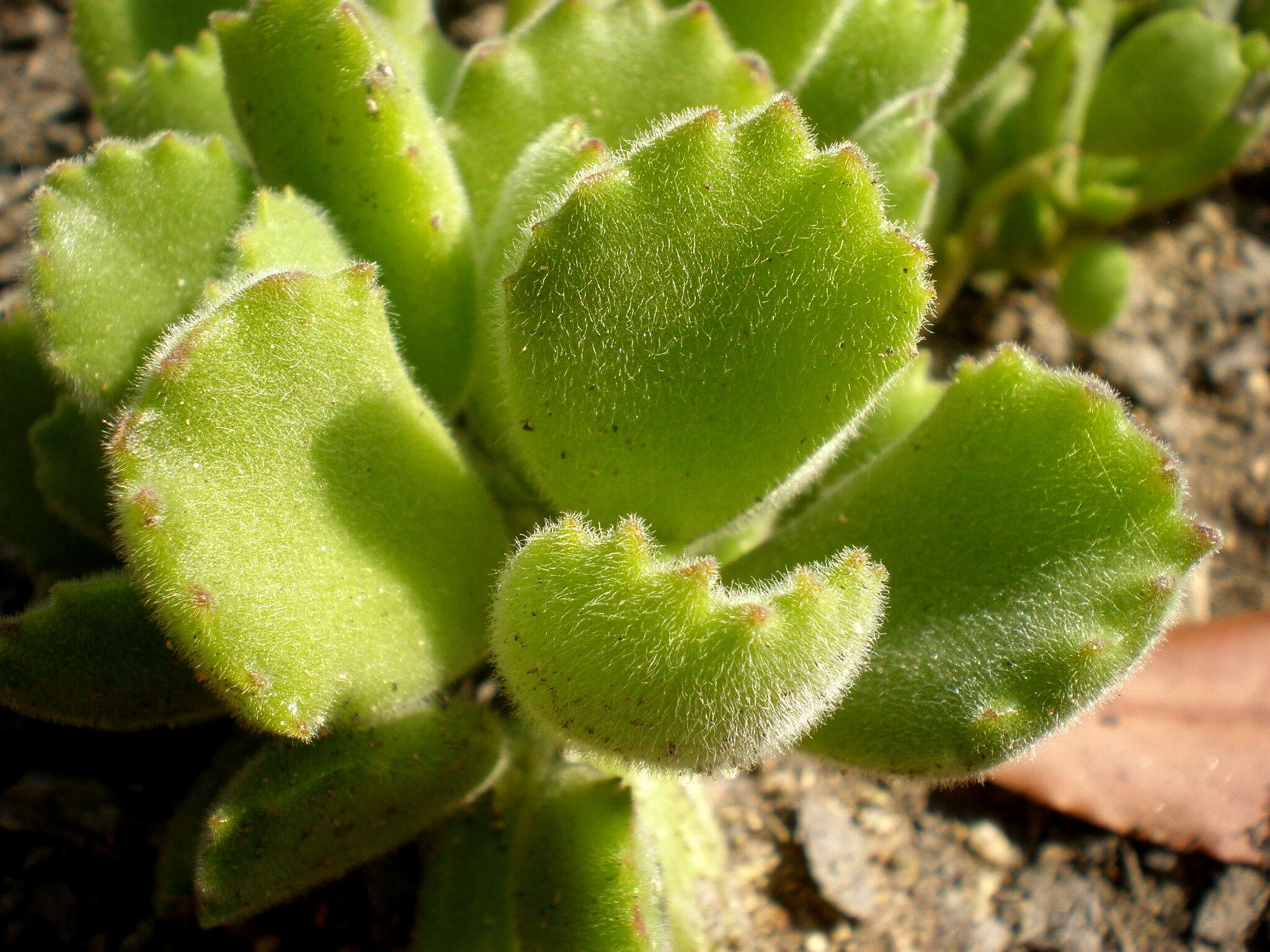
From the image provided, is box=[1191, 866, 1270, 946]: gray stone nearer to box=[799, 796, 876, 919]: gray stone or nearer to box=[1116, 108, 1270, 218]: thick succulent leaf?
box=[799, 796, 876, 919]: gray stone

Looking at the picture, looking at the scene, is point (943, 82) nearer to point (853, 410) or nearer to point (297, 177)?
point (853, 410)

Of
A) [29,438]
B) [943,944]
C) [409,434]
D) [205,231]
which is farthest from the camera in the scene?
[943,944]

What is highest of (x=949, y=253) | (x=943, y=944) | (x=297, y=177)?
(x=297, y=177)

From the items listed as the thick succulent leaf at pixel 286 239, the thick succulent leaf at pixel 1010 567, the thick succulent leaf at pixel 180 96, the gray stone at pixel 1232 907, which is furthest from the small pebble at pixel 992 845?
the thick succulent leaf at pixel 180 96

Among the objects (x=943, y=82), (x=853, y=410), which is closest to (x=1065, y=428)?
(x=853, y=410)

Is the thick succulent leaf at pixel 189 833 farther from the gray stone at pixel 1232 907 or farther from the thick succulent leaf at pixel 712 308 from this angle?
the gray stone at pixel 1232 907

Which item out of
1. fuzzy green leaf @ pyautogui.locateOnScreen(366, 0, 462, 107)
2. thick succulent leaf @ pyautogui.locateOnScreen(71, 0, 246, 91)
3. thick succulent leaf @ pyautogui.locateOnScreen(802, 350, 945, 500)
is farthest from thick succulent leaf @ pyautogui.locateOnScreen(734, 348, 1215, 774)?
thick succulent leaf @ pyautogui.locateOnScreen(71, 0, 246, 91)
